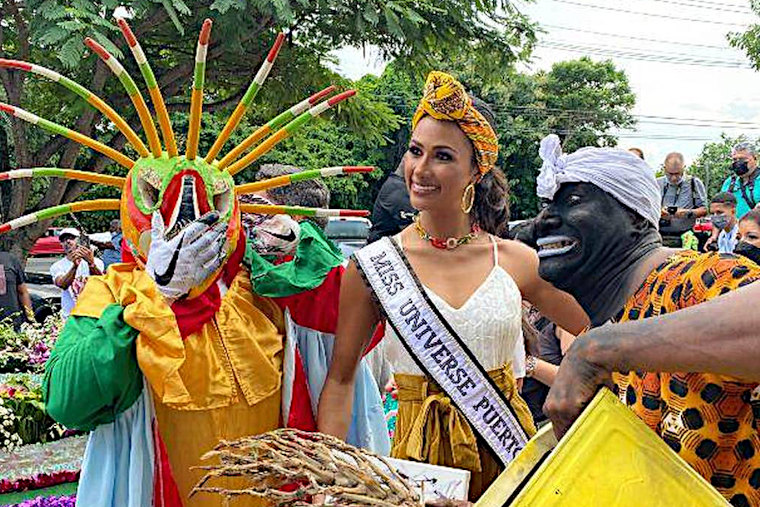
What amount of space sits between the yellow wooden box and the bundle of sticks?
0.56 ft

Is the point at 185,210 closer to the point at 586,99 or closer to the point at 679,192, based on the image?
the point at 679,192

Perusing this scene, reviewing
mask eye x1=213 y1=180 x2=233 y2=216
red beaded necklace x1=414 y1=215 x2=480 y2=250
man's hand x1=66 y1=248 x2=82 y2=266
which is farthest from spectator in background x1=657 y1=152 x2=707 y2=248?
mask eye x1=213 y1=180 x2=233 y2=216

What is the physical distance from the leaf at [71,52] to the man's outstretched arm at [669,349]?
6.27 metres

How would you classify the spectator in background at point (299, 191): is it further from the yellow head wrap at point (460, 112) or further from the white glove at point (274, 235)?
the yellow head wrap at point (460, 112)

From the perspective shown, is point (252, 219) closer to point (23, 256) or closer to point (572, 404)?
point (572, 404)

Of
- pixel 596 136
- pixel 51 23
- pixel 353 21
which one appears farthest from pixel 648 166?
pixel 596 136

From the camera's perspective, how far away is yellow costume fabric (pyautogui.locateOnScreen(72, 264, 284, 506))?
2.25m

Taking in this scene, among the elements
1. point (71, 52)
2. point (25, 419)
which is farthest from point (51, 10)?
point (25, 419)

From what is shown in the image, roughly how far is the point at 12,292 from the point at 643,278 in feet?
24.0

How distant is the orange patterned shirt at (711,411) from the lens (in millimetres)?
1457

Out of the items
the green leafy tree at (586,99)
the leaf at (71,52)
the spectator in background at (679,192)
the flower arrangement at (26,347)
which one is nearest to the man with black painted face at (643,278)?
the flower arrangement at (26,347)

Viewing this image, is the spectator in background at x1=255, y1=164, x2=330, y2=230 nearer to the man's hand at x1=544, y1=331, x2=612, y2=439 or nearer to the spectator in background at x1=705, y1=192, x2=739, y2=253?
the man's hand at x1=544, y1=331, x2=612, y2=439

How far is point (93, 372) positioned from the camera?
7.16 ft

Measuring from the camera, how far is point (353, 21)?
30.5 feet
